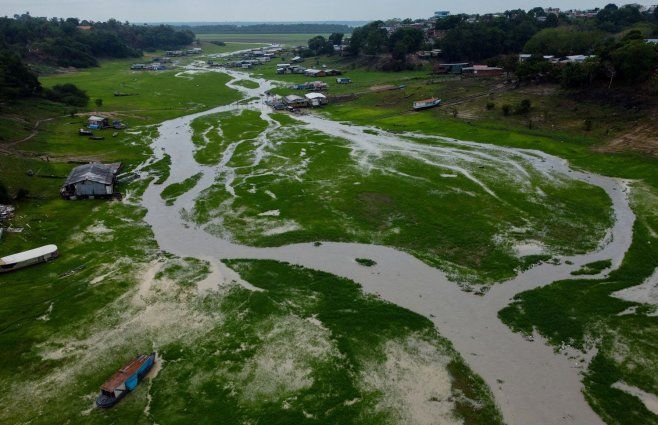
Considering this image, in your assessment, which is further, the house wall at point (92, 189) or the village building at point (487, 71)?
the village building at point (487, 71)

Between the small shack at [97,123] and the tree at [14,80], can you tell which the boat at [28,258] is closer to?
the small shack at [97,123]

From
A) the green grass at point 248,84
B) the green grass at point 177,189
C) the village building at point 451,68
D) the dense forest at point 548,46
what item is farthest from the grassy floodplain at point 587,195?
the green grass at point 177,189

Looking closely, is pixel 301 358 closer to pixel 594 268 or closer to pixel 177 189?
pixel 594 268

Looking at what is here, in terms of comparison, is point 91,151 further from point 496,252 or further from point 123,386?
point 496,252

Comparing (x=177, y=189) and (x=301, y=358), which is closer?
(x=301, y=358)

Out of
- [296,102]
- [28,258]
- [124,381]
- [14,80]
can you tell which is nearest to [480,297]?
[124,381]

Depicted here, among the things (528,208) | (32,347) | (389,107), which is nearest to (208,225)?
(32,347)
